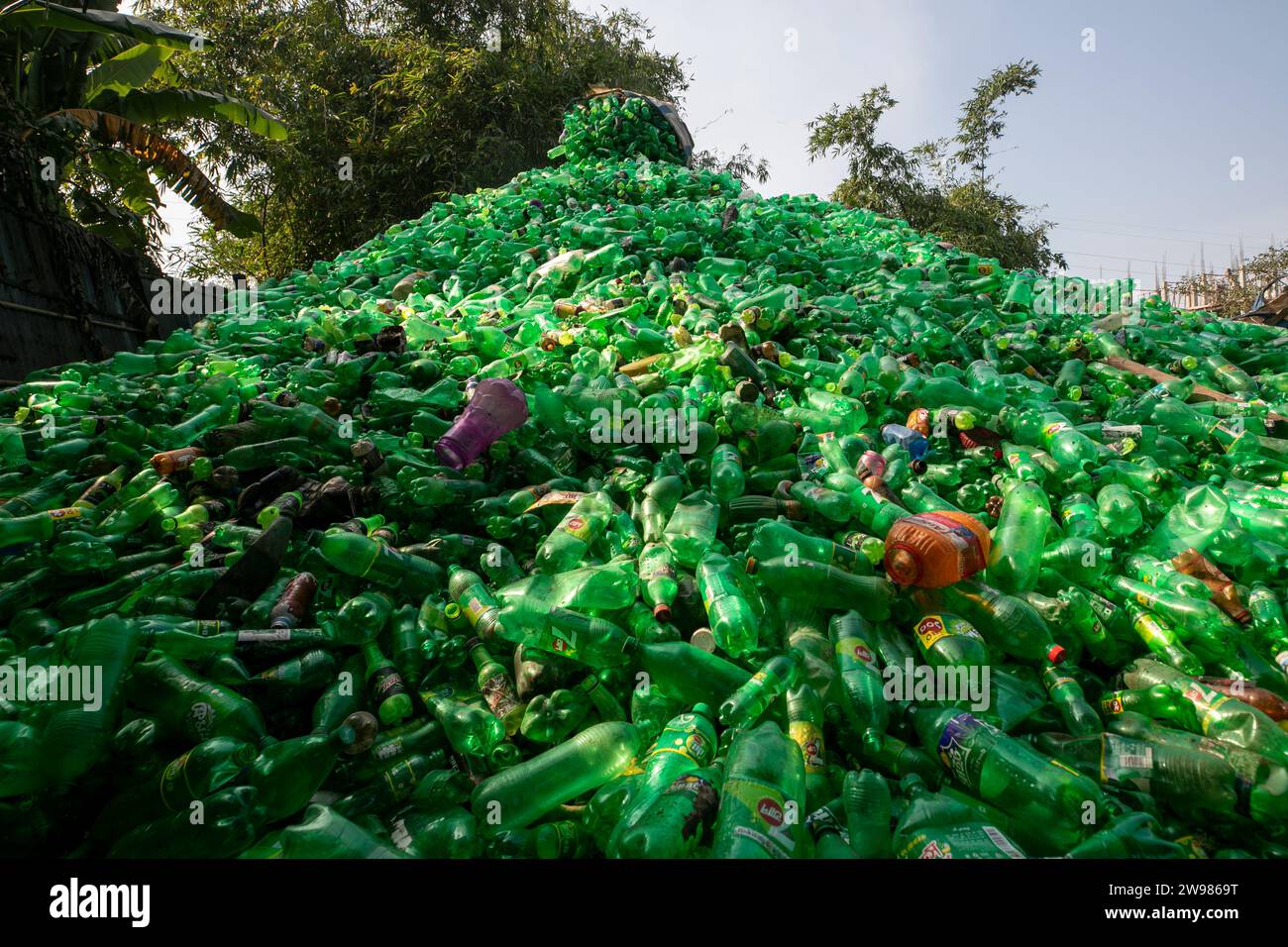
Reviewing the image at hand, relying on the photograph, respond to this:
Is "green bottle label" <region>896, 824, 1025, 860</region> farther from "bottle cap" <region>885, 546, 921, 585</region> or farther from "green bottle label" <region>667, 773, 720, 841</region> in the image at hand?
"bottle cap" <region>885, 546, 921, 585</region>

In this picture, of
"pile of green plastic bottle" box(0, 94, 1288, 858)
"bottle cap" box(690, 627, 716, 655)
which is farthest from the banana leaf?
"bottle cap" box(690, 627, 716, 655)

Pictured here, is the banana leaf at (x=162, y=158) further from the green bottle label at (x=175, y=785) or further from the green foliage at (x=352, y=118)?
the green bottle label at (x=175, y=785)

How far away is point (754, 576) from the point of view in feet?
7.23

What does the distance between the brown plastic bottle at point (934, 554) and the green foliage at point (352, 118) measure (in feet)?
44.5

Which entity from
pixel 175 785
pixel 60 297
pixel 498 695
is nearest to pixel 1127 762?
pixel 498 695

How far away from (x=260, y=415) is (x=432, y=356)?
3.29ft

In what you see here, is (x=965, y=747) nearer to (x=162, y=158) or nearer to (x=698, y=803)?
(x=698, y=803)

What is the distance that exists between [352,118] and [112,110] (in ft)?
25.1

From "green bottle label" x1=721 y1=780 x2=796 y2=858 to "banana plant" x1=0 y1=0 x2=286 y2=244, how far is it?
853 centimetres

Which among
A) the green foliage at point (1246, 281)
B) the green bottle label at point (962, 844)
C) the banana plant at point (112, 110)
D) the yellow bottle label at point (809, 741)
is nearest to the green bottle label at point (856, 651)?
the yellow bottle label at point (809, 741)

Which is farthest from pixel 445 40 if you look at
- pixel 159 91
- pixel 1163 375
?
pixel 1163 375

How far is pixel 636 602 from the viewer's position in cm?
210
